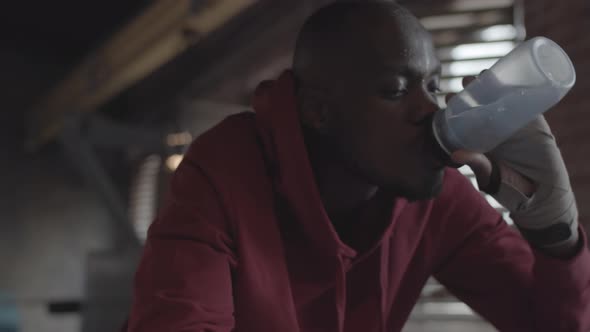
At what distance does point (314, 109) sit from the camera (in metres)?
0.91

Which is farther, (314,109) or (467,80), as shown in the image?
(314,109)

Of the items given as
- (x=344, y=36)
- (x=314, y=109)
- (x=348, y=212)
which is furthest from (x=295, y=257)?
(x=344, y=36)

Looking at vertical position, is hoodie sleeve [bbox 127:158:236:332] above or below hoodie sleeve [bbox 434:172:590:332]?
above

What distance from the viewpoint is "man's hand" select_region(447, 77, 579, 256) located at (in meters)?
0.79

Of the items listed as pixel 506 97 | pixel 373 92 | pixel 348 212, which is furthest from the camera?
pixel 348 212

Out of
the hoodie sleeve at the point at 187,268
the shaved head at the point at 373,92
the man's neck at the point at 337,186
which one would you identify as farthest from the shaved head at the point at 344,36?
the hoodie sleeve at the point at 187,268

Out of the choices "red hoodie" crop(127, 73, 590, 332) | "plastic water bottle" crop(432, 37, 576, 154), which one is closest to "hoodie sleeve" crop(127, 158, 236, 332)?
"red hoodie" crop(127, 73, 590, 332)

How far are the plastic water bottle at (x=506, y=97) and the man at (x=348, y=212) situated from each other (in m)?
0.03

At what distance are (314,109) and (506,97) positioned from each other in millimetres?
286

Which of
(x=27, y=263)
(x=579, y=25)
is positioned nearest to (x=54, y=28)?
(x=27, y=263)

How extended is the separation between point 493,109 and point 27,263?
557 cm

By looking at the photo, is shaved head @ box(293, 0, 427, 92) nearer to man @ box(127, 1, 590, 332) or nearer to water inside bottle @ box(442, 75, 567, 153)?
man @ box(127, 1, 590, 332)

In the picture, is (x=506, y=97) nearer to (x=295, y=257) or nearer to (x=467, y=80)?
(x=467, y=80)

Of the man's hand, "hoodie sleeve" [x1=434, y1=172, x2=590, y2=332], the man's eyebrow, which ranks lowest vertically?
"hoodie sleeve" [x1=434, y1=172, x2=590, y2=332]
